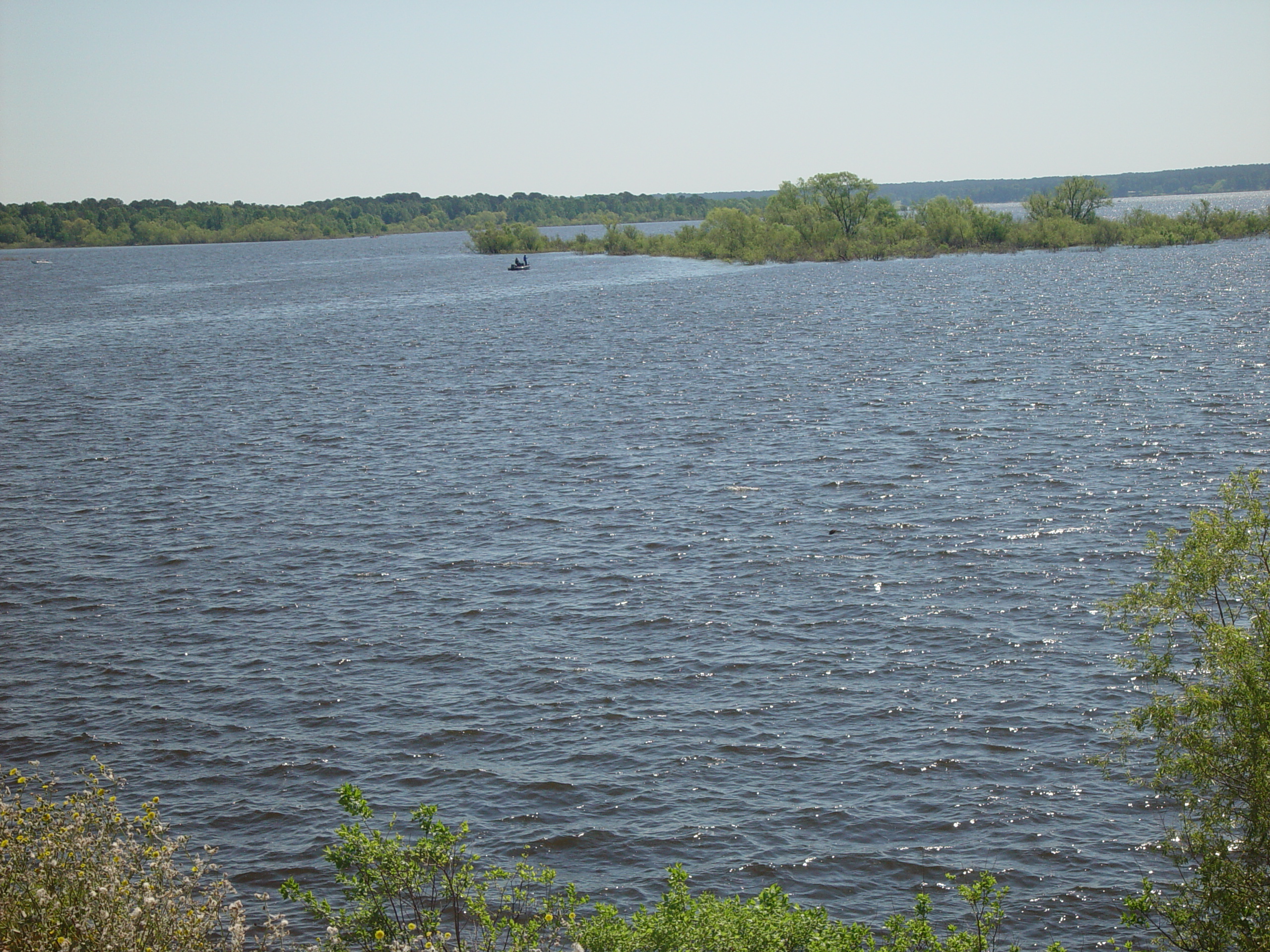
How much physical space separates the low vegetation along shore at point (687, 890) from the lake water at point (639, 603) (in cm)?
238

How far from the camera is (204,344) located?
3000 inches

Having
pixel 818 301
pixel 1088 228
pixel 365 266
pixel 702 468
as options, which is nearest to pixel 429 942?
pixel 702 468

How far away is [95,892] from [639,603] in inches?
598

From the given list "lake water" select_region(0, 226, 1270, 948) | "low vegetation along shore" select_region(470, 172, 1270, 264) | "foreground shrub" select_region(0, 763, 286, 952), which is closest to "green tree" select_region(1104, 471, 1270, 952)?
"lake water" select_region(0, 226, 1270, 948)

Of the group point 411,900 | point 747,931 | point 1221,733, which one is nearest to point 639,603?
point 411,900

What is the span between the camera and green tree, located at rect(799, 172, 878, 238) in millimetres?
146500

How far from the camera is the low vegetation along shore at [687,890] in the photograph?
1011cm

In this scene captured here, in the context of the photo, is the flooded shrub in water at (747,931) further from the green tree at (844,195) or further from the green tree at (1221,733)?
the green tree at (844,195)

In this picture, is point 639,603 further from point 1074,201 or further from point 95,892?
point 1074,201

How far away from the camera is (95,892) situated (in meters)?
9.65

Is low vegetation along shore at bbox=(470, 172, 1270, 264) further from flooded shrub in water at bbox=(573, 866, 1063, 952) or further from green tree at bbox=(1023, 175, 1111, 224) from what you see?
flooded shrub in water at bbox=(573, 866, 1063, 952)

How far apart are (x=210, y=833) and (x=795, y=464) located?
23800 mm

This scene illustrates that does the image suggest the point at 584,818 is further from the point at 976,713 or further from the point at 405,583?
the point at 405,583

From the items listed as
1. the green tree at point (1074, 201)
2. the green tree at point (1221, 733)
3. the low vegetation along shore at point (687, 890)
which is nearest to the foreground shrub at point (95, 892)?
the low vegetation along shore at point (687, 890)
